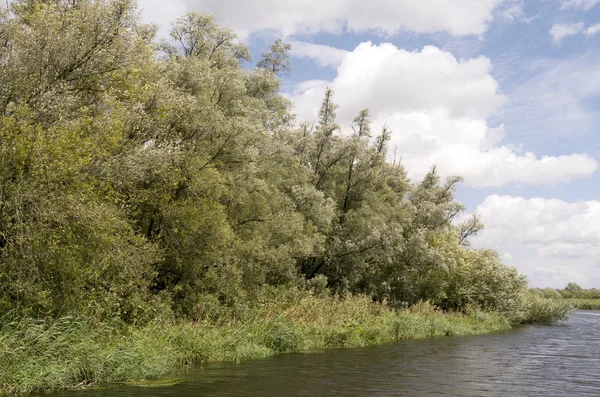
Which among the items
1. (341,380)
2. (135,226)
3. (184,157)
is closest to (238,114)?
(184,157)

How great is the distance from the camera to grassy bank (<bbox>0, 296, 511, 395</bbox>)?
644 inches

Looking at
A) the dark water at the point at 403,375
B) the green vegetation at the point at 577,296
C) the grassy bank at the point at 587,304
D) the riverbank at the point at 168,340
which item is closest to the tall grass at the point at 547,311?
the riverbank at the point at 168,340

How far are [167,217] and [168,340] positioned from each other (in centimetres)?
703

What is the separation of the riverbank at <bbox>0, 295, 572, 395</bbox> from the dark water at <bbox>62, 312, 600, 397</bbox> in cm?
113

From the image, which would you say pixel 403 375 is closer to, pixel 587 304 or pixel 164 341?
pixel 164 341

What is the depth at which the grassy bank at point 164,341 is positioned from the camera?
53.7 ft

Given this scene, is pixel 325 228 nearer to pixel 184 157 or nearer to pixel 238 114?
pixel 238 114

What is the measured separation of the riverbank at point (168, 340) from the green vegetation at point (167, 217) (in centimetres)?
8

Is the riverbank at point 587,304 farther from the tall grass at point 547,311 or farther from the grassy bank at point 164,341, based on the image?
the grassy bank at point 164,341

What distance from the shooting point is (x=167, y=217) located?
27.5 m

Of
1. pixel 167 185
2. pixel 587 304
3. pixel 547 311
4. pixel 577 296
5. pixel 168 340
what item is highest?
pixel 167 185

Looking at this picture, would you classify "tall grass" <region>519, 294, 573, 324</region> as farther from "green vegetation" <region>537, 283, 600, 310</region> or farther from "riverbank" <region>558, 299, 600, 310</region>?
"riverbank" <region>558, 299, 600, 310</region>

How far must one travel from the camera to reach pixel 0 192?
1770cm

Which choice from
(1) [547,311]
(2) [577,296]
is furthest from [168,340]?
(2) [577,296]
